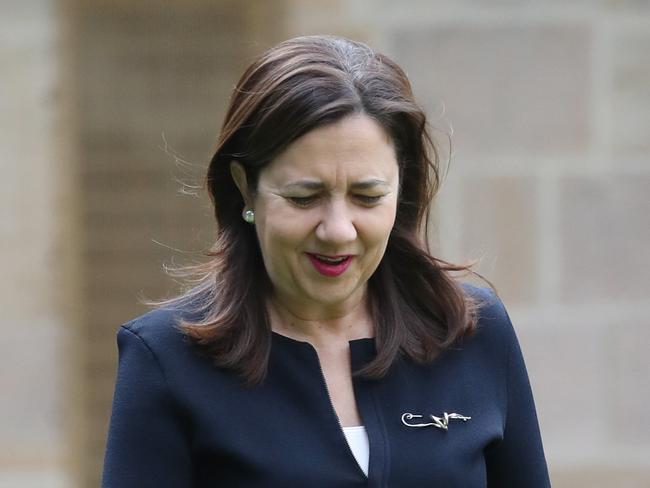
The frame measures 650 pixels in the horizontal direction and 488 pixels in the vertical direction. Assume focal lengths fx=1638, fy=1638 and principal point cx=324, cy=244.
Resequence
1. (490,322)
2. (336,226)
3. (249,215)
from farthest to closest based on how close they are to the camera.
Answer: (490,322), (249,215), (336,226)

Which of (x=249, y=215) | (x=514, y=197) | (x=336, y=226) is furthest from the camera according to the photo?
(x=514, y=197)

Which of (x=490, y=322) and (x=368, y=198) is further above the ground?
(x=368, y=198)

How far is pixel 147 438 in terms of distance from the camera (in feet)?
9.74

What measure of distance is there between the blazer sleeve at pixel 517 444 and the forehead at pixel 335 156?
521 millimetres

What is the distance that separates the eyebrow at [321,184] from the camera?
291cm

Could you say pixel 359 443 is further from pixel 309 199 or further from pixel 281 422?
pixel 309 199

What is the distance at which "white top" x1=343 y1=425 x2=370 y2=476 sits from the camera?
2998 millimetres

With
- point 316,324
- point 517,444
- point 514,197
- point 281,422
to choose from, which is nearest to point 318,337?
point 316,324

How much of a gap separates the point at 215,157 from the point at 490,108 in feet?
7.39

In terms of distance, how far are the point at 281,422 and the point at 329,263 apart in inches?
12.2

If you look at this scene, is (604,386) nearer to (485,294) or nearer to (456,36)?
(456,36)

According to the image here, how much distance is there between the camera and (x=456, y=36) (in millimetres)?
5254

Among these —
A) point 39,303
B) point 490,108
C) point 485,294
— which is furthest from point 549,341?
point 485,294

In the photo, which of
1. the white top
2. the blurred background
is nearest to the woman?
the white top
